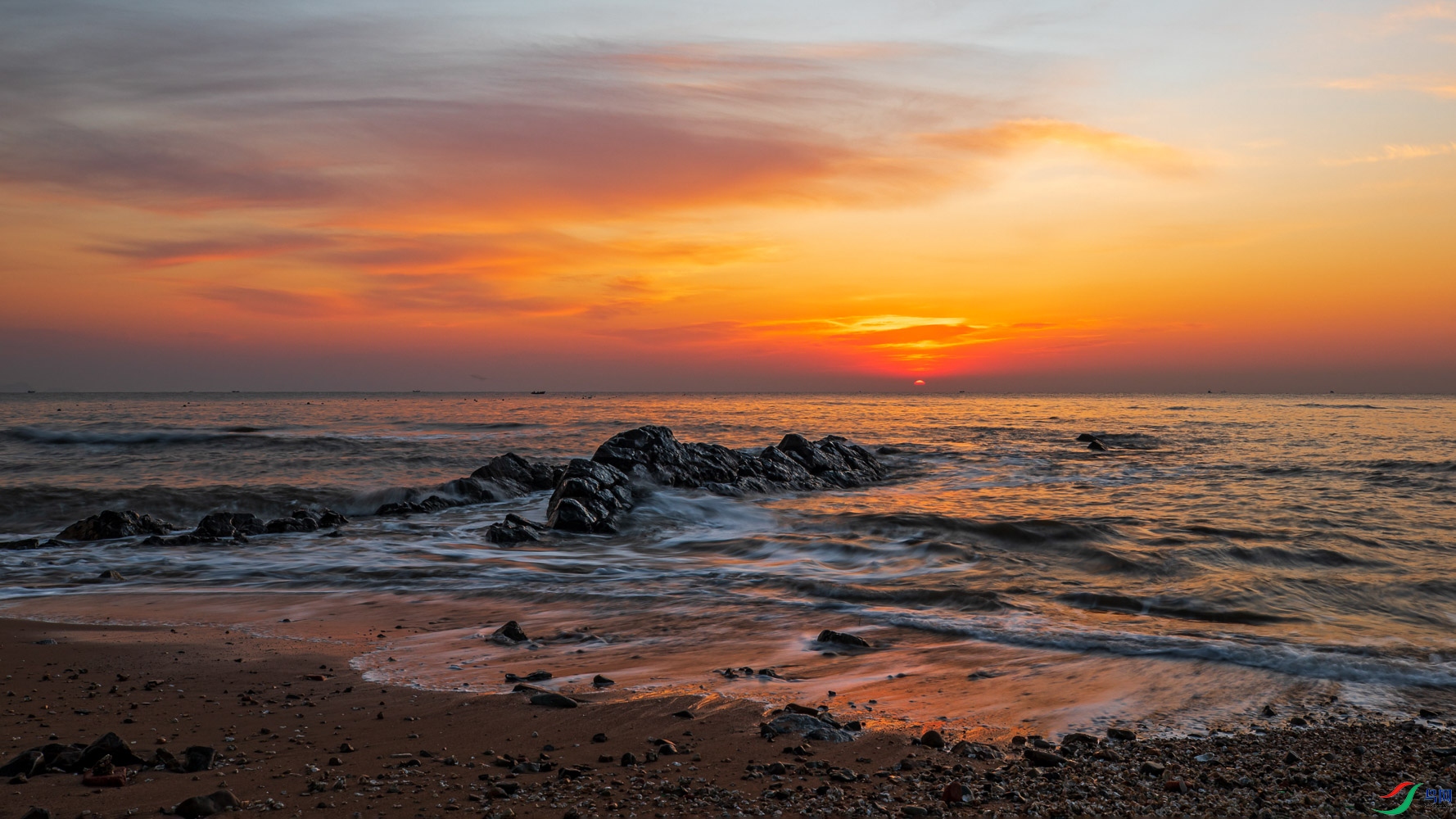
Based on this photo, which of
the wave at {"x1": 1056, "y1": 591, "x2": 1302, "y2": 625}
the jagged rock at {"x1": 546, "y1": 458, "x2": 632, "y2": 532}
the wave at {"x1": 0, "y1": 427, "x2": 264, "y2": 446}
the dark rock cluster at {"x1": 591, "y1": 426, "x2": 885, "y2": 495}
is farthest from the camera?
the wave at {"x1": 0, "y1": 427, "x2": 264, "y2": 446}

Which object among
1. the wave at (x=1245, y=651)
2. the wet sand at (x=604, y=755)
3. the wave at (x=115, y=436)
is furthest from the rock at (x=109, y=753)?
the wave at (x=115, y=436)

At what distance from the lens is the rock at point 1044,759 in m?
4.15

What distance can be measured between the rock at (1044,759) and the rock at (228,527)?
12.6 m

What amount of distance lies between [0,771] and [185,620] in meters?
4.21

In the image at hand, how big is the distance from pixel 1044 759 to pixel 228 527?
13.5 metres

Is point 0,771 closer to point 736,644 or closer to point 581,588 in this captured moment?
point 736,644

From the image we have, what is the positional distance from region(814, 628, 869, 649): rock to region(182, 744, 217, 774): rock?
446cm

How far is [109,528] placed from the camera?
13.0 m

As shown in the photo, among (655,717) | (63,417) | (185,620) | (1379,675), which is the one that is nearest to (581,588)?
(185,620)

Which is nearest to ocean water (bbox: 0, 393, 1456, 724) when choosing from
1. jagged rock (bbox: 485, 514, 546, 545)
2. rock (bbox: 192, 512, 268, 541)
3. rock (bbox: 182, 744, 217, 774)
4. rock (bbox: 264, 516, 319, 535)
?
jagged rock (bbox: 485, 514, 546, 545)

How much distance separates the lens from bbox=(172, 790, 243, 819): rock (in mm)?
3367

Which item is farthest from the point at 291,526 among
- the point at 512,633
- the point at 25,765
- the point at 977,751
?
the point at 977,751

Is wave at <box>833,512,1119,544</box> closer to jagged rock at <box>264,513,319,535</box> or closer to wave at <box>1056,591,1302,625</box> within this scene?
wave at <box>1056,591,1302,625</box>

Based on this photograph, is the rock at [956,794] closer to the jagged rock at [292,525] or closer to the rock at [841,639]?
the rock at [841,639]
